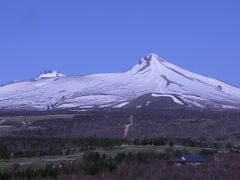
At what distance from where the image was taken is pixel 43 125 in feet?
245

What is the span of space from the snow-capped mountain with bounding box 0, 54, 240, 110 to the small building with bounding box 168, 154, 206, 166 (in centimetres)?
8394

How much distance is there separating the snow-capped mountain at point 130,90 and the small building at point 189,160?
83.9 meters

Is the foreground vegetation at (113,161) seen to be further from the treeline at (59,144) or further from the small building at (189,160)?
the small building at (189,160)

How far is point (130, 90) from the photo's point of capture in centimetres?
14675

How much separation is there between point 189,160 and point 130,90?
4321 inches

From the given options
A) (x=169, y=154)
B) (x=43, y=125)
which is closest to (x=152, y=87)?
(x=43, y=125)

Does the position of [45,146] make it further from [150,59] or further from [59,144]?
[150,59]

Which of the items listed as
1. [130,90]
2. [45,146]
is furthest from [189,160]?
[130,90]

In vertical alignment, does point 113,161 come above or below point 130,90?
below

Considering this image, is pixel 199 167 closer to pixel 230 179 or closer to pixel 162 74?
pixel 230 179

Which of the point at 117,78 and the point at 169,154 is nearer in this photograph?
the point at 169,154

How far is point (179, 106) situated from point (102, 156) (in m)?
82.5

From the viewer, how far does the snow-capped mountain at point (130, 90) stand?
433 feet

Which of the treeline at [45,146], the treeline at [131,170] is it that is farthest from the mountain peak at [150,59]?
the treeline at [131,170]
